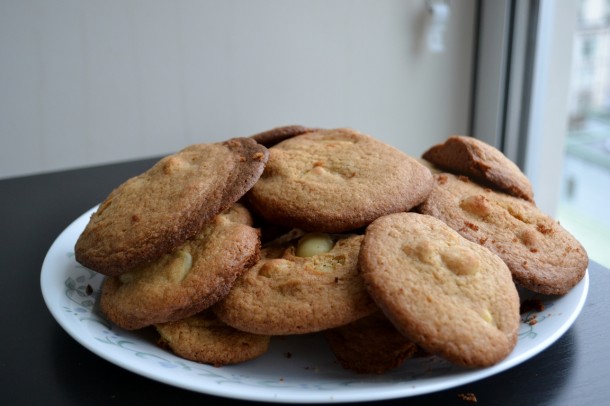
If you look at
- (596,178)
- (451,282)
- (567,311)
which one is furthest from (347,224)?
(596,178)

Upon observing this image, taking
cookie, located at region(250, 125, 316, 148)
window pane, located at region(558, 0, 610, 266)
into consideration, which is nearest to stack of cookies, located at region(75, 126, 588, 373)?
cookie, located at region(250, 125, 316, 148)

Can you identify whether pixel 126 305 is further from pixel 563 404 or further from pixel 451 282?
pixel 563 404

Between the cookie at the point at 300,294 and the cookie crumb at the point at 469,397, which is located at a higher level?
the cookie at the point at 300,294

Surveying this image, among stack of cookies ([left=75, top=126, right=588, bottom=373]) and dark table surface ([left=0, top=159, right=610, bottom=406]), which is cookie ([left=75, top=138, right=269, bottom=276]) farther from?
dark table surface ([left=0, top=159, right=610, bottom=406])

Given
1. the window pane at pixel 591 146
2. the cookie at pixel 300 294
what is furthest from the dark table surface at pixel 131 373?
the window pane at pixel 591 146

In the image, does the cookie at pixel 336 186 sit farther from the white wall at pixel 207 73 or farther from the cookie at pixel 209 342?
the white wall at pixel 207 73

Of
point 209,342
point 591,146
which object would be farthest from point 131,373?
point 591,146
